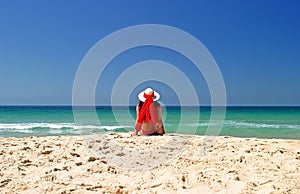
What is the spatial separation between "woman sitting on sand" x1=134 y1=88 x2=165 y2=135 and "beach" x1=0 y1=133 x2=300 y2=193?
1.18 meters

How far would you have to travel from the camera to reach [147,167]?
169 inches

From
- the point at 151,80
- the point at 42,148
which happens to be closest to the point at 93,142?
the point at 42,148

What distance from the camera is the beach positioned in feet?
11.6

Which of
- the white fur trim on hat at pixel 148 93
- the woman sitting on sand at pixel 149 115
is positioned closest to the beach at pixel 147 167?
the woman sitting on sand at pixel 149 115

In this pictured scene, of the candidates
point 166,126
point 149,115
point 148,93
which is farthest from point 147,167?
point 166,126

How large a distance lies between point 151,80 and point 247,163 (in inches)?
128

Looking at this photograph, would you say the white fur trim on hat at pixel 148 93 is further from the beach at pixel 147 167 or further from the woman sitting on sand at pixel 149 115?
the beach at pixel 147 167

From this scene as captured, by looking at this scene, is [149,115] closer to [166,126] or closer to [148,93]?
[148,93]

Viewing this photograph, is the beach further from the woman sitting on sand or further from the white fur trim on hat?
the white fur trim on hat

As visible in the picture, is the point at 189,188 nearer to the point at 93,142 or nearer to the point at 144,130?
the point at 93,142

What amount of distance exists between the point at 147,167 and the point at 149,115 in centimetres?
258

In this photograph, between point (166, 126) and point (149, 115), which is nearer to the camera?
point (149, 115)

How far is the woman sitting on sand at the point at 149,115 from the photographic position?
22.3 ft

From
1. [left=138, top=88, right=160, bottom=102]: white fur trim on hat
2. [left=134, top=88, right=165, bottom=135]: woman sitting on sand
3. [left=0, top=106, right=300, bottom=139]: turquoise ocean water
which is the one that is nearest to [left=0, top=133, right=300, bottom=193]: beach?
[left=134, top=88, right=165, bottom=135]: woman sitting on sand
